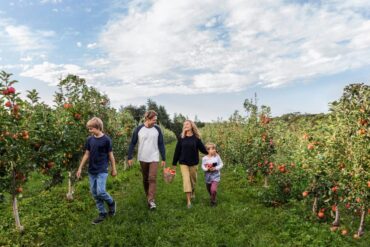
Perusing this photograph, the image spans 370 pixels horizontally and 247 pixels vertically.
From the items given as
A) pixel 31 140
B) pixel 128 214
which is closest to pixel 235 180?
pixel 128 214

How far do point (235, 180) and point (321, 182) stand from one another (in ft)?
22.2

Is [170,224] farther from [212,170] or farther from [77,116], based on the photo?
[77,116]

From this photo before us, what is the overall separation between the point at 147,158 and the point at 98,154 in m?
1.49

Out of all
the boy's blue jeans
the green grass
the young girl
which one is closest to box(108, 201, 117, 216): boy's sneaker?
the green grass

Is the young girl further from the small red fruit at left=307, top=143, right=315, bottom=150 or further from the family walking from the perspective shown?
the small red fruit at left=307, top=143, right=315, bottom=150

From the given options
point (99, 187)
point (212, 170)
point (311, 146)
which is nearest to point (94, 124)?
point (99, 187)

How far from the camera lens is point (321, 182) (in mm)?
7352

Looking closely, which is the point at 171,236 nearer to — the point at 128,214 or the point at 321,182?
the point at 128,214

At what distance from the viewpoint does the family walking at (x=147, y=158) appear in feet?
24.3

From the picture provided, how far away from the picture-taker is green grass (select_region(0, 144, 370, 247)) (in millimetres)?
6578

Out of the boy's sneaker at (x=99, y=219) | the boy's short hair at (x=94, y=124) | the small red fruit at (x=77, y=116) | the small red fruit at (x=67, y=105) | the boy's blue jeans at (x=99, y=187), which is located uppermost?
the small red fruit at (x=67, y=105)

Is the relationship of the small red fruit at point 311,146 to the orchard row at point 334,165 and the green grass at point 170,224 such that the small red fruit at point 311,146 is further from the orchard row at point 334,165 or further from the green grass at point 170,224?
the green grass at point 170,224

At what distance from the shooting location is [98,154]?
740cm

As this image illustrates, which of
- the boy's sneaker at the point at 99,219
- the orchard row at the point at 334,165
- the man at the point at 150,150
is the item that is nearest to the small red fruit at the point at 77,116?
the man at the point at 150,150
